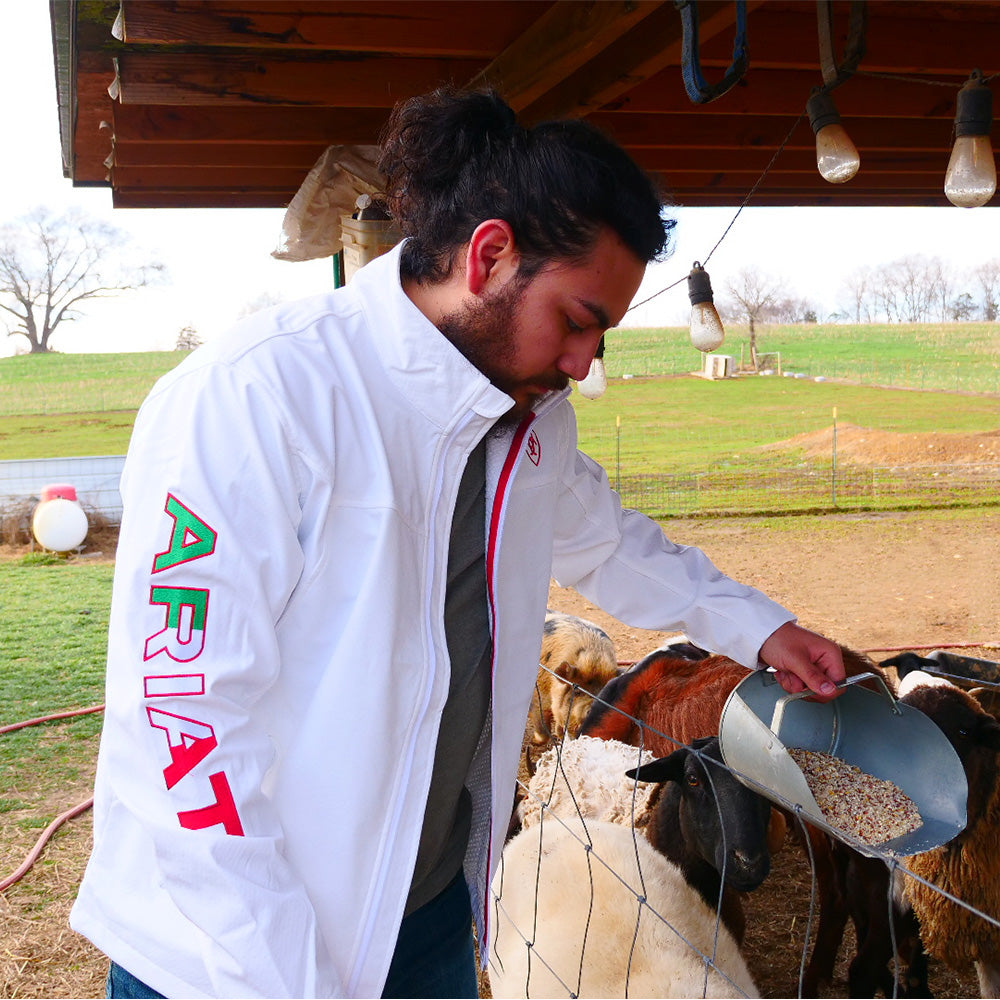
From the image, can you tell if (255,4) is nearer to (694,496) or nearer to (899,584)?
(899,584)

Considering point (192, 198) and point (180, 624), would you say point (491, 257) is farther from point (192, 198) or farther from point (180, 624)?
point (192, 198)

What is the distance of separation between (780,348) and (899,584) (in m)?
14.5

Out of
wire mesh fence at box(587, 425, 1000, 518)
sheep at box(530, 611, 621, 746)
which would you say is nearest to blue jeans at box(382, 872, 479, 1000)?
sheep at box(530, 611, 621, 746)

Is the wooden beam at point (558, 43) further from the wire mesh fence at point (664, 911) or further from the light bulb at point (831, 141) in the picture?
the wire mesh fence at point (664, 911)

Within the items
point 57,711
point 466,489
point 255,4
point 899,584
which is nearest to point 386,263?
point 466,489

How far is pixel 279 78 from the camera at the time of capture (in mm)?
3738

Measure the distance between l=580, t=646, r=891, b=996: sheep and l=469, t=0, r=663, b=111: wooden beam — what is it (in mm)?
2186

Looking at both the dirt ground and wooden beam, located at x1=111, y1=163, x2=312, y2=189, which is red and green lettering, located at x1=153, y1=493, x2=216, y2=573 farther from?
wooden beam, located at x1=111, y1=163, x2=312, y2=189

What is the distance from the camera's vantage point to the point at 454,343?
Answer: 1.45 m

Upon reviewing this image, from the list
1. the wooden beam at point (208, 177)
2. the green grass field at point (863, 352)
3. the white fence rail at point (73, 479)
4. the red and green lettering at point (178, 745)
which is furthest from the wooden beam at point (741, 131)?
the green grass field at point (863, 352)

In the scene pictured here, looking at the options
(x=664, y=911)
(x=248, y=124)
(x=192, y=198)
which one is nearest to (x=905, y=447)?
(x=192, y=198)

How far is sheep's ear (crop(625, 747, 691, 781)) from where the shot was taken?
314 centimetres

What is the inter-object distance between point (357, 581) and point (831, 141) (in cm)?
275

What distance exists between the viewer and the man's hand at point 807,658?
6.57 feet
